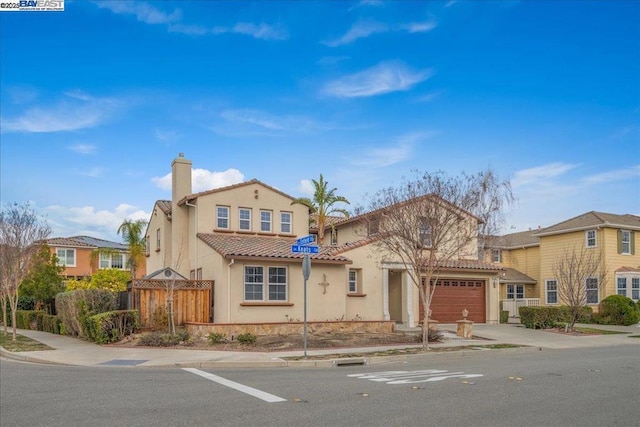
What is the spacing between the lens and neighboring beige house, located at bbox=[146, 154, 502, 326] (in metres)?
24.7

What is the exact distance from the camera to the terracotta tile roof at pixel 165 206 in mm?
30542

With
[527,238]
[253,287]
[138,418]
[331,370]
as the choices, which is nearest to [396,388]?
[331,370]

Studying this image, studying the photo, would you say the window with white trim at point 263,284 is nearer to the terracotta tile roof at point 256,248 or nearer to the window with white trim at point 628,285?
the terracotta tile roof at point 256,248

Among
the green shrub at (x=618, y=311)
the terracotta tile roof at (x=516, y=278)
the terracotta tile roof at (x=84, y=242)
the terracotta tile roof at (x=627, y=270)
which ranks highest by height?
the terracotta tile roof at (x=84, y=242)

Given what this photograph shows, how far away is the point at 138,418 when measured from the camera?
8.66m

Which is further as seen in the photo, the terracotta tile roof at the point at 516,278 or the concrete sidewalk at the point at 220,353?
the terracotta tile roof at the point at 516,278

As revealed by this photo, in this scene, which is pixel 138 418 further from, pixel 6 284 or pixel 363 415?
pixel 6 284

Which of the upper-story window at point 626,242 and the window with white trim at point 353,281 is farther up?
the upper-story window at point 626,242

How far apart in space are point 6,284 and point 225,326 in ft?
29.7

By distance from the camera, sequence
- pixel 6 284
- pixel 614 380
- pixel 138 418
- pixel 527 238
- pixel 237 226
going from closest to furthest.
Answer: pixel 138 418 → pixel 614 380 → pixel 6 284 → pixel 237 226 → pixel 527 238

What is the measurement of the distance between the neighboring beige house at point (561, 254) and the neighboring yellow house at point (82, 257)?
28.8 m

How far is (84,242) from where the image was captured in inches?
2060

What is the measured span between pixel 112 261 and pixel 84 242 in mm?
2803

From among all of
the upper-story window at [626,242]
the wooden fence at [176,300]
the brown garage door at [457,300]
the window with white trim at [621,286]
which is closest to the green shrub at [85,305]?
the wooden fence at [176,300]
